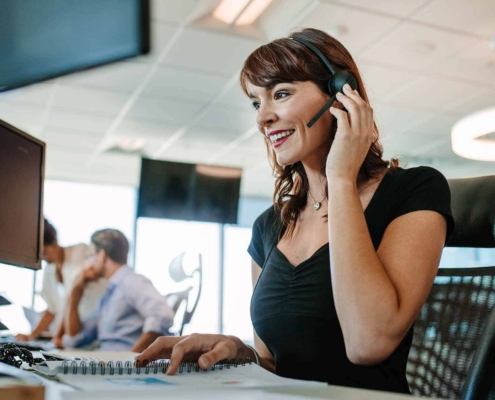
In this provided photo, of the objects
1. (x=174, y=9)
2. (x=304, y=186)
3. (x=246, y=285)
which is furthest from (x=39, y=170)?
(x=246, y=285)

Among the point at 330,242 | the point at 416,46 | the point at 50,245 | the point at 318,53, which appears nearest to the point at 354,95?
the point at 318,53

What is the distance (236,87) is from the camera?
15.5 feet

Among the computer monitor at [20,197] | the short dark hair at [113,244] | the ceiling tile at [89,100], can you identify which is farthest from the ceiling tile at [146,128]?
the computer monitor at [20,197]

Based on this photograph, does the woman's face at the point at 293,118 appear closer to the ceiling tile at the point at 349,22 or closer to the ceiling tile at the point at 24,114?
the ceiling tile at the point at 349,22

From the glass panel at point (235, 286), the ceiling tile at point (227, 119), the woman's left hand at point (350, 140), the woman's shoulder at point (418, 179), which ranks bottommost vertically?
the glass panel at point (235, 286)

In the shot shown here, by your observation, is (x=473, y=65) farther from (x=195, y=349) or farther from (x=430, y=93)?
(x=195, y=349)

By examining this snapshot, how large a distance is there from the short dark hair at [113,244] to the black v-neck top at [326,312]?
2313 mm

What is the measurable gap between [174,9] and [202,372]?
3.18 meters

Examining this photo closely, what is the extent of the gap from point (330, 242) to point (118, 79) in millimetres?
4007

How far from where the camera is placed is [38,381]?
0.50 metres

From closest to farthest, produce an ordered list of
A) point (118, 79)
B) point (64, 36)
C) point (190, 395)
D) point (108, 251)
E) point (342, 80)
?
point (190, 395), point (342, 80), point (64, 36), point (108, 251), point (118, 79)

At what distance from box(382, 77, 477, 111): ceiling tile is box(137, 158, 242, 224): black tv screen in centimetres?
162

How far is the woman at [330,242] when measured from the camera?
34.7 inches

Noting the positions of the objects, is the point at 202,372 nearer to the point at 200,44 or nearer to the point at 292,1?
the point at 292,1
